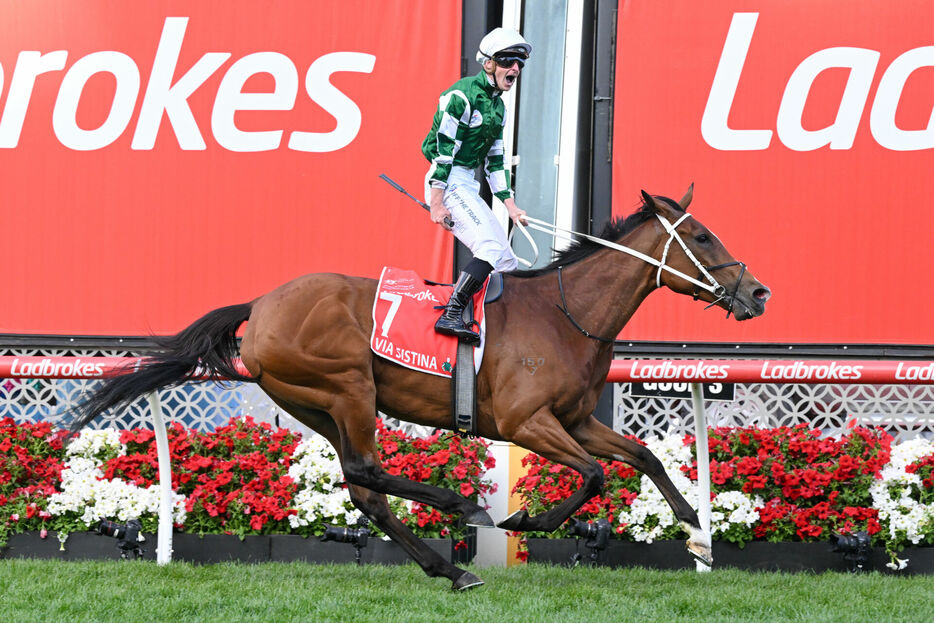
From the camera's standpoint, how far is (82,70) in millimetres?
7672

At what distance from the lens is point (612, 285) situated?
15.5ft

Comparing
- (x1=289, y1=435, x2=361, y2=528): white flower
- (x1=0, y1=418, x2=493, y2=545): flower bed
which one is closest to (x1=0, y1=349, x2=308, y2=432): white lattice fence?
(x1=0, y1=418, x2=493, y2=545): flower bed

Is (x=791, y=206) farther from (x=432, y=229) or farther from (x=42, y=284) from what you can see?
(x=42, y=284)

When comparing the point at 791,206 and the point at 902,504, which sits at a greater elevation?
the point at 791,206

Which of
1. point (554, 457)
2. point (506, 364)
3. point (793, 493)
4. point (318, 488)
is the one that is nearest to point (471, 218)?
point (506, 364)

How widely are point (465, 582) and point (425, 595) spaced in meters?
0.22

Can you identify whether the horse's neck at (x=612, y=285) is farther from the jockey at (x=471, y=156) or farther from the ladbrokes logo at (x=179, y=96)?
the ladbrokes logo at (x=179, y=96)

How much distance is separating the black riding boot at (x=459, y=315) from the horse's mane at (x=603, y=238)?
36cm

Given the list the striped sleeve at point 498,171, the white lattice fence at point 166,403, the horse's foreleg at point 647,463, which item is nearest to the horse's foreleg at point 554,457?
the horse's foreleg at point 647,463

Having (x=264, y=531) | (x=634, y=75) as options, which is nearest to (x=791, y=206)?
(x=634, y=75)

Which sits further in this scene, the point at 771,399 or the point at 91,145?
the point at 91,145

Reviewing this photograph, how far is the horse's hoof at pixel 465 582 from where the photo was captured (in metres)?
4.53

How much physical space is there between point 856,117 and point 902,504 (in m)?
2.73

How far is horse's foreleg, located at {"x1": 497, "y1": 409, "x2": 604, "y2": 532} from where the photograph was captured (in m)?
4.38
